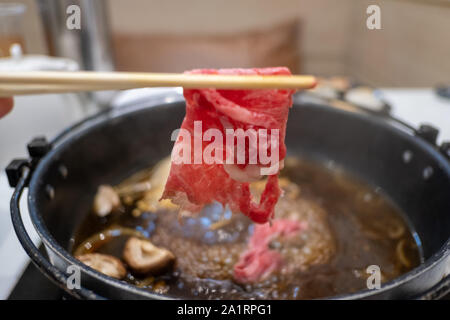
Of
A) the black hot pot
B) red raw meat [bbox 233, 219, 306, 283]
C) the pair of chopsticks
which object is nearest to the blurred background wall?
the black hot pot

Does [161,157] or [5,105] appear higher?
[5,105]

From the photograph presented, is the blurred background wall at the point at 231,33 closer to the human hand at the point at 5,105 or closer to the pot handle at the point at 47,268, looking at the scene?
the human hand at the point at 5,105

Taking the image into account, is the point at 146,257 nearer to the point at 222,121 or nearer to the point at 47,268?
the point at 47,268

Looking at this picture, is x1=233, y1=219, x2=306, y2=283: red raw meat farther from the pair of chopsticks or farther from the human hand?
the human hand

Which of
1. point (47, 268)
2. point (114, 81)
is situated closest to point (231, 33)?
point (114, 81)

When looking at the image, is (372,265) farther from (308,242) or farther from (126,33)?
(126,33)
